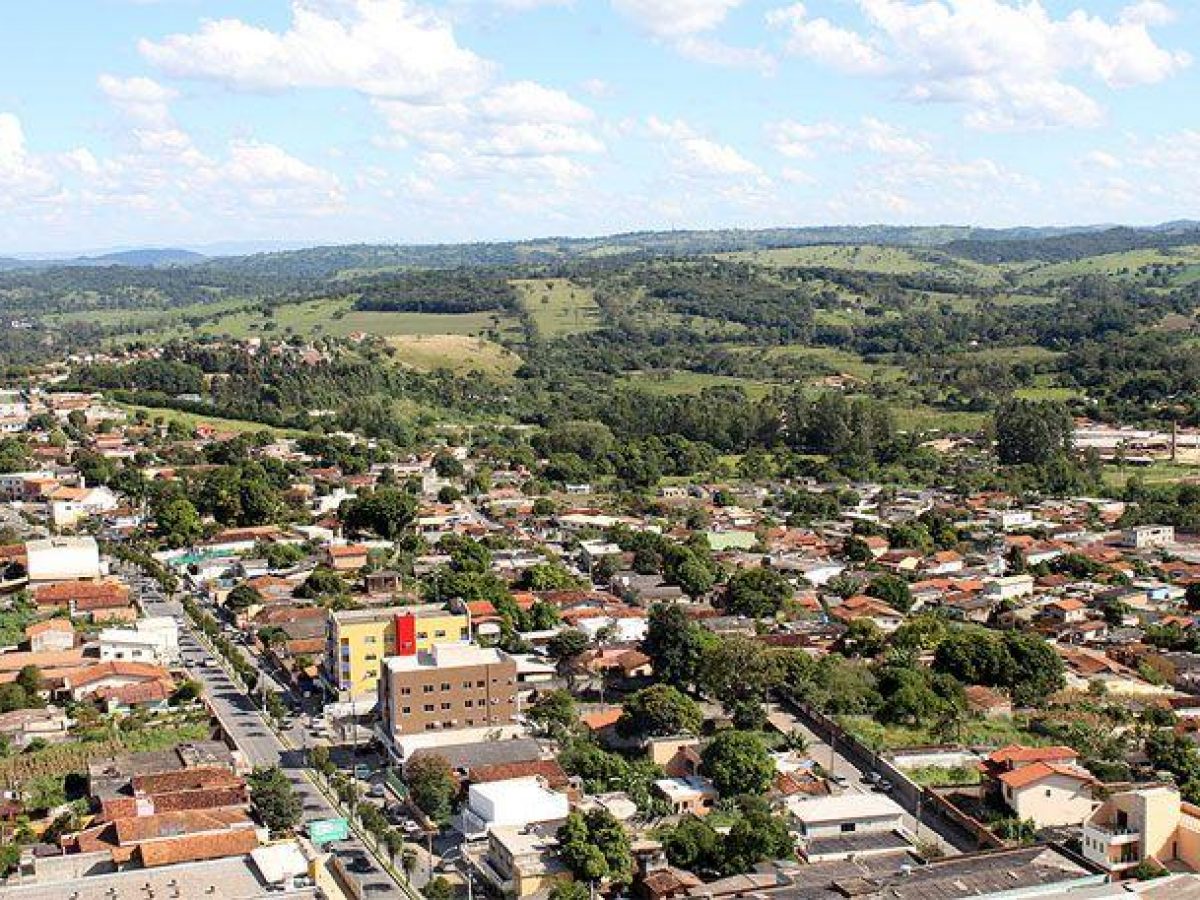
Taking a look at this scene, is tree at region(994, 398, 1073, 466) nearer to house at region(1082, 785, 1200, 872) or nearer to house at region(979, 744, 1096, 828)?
house at region(979, 744, 1096, 828)

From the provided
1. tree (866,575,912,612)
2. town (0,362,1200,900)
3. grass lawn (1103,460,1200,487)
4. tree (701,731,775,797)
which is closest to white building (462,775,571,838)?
town (0,362,1200,900)

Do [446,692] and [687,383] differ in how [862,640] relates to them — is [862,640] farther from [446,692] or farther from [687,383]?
[687,383]

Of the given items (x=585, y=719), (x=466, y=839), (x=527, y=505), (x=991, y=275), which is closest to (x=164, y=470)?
(x=527, y=505)

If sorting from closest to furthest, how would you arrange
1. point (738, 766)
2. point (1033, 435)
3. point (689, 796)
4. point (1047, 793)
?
point (1047, 793), point (738, 766), point (689, 796), point (1033, 435)

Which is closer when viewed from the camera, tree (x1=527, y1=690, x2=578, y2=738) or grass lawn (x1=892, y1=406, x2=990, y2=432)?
tree (x1=527, y1=690, x2=578, y2=738)

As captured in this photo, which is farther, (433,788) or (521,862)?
(433,788)

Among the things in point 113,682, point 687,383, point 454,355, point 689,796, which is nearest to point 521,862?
point 689,796

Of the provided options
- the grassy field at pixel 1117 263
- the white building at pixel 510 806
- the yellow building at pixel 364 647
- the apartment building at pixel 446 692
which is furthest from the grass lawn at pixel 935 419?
the grassy field at pixel 1117 263
